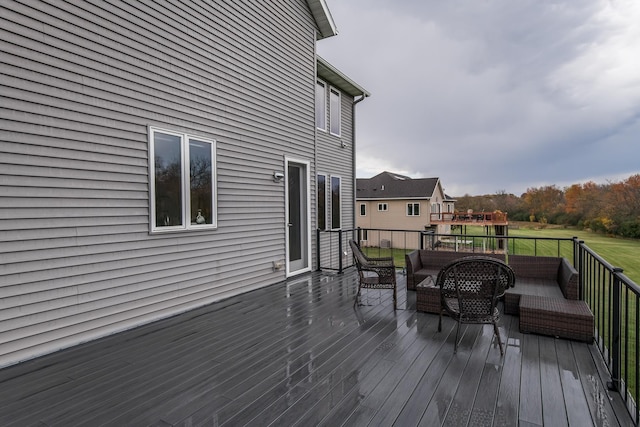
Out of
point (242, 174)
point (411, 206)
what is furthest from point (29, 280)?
point (411, 206)

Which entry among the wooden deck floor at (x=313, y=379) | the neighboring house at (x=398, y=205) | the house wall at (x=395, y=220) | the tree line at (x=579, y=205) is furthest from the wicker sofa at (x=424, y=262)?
the tree line at (x=579, y=205)

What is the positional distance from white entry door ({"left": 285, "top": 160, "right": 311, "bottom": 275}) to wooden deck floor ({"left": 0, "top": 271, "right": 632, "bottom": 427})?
2841mm

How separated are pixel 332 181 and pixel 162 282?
5866 mm

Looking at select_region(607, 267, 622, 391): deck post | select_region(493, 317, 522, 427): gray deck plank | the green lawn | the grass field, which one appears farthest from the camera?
the green lawn

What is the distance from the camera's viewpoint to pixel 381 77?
1266 centimetres

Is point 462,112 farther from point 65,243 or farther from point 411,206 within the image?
point 65,243

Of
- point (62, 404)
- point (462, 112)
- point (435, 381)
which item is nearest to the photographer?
point (62, 404)

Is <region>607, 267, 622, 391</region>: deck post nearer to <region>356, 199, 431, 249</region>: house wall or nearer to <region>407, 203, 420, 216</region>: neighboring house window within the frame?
<region>356, 199, 431, 249</region>: house wall

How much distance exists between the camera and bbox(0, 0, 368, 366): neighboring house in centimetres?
282

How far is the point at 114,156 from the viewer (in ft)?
11.4

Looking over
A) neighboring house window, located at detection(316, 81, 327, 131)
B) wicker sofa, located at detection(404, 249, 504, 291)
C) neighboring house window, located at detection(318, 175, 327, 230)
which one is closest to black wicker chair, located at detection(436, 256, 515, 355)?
wicker sofa, located at detection(404, 249, 504, 291)

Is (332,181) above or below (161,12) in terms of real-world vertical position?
below

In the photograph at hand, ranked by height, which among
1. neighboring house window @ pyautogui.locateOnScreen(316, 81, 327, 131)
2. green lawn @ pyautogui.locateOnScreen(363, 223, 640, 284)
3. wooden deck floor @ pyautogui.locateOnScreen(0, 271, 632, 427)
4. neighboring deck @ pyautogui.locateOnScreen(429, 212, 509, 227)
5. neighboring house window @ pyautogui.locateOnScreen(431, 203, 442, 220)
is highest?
neighboring house window @ pyautogui.locateOnScreen(316, 81, 327, 131)

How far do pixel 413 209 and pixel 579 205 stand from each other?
18241mm
